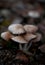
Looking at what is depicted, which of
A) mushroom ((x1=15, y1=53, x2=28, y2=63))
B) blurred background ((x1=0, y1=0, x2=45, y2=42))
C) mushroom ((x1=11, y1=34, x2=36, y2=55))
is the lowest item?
blurred background ((x1=0, y1=0, x2=45, y2=42))

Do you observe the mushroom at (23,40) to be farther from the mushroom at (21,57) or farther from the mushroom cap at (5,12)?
the mushroom cap at (5,12)

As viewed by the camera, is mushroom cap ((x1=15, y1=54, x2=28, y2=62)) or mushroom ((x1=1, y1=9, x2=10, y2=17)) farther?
mushroom ((x1=1, y1=9, x2=10, y2=17))

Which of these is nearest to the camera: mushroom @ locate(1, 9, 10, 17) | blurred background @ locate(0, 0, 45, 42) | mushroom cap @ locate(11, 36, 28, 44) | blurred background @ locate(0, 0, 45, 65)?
mushroom cap @ locate(11, 36, 28, 44)

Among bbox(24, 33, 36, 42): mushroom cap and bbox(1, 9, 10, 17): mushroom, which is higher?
bbox(24, 33, 36, 42): mushroom cap

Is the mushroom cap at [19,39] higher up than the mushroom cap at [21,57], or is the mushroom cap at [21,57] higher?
the mushroom cap at [19,39]

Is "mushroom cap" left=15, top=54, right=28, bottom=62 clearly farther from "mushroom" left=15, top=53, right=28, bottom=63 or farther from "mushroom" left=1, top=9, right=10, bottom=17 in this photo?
"mushroom" left=1, top=9, right=10, bottom=17

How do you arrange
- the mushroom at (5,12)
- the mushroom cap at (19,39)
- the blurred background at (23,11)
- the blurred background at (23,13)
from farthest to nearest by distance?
the mushroom at (5,12) < the blurred background at (23,11) < the blurred background at (23,13) < the mushroom cap at (19,39)

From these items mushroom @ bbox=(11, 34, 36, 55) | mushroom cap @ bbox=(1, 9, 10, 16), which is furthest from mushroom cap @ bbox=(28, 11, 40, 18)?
mushroom @ bbox=(11, 34, 36, 55)

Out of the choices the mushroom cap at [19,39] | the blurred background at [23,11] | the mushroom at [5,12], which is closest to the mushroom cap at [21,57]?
the mushroom cap at [19,39]

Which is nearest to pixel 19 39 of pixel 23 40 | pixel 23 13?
pixel 23 40

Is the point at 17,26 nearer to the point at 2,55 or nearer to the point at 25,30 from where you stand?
the point at 25,30

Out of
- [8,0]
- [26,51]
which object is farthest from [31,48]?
[8,0]
